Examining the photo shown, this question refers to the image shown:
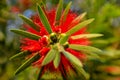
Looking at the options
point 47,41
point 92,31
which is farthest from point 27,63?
point 92,31

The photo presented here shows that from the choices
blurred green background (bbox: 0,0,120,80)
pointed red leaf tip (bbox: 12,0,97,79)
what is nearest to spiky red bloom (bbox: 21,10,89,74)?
pointed red leaf tip (bbox: 12,0,97,79)

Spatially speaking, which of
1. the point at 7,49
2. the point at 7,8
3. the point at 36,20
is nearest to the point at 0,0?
the point at 7,8

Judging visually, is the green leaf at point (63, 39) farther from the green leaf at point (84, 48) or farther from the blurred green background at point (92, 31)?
the blurred green background at point (92, 31)

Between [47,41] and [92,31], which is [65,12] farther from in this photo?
[92,31]

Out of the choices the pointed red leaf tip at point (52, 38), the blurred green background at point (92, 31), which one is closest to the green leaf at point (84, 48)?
the pointed red leaf tip at point (52, 38)

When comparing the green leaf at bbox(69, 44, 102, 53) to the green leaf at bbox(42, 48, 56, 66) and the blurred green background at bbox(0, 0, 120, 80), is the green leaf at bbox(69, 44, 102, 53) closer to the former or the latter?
the green leaf at bbox(42, 48, 56, 66)

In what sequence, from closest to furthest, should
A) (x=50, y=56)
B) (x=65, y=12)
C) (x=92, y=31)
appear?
1. (x=50, y=56)
2. (x=65, y=12)
3. (x=92, y=31)

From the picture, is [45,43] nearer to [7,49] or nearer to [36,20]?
[36,20]

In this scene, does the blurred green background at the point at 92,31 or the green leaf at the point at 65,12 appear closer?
the green leaf at the point at 65,12
